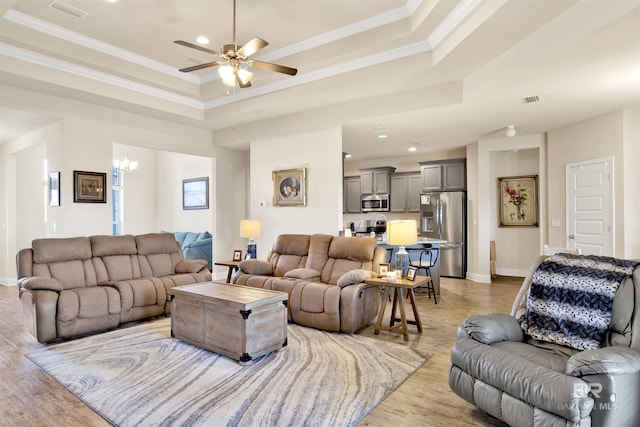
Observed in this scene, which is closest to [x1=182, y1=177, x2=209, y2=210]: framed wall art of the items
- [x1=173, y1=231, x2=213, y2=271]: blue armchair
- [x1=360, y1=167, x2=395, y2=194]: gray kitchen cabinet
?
[x1=173, y1=231, x2=213, y2=271]: blue armchair

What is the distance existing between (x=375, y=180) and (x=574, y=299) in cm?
648

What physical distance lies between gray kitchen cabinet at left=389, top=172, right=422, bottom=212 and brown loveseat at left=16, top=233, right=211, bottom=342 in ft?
15.7

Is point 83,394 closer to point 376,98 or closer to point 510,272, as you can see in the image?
point 376,98

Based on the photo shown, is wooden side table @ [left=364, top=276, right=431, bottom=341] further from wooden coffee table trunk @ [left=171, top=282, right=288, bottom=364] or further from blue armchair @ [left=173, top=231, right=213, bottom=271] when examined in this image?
blue armchair @ [left=173, top=231, right=213, bottom=271]

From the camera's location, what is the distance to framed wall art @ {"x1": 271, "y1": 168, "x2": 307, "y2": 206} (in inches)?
231

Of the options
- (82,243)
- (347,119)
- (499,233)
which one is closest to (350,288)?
(347,119)

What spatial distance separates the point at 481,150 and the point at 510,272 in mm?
2608

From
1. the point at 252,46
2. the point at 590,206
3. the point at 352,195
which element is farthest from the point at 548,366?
the point at 352,195

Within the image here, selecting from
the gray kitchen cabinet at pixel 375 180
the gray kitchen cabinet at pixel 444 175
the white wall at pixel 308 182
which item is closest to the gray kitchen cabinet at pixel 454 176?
the gray kitchen cabinet at pixel 444 175

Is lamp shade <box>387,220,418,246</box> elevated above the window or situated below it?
below

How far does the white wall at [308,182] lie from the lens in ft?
18.4

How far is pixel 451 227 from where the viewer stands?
7.25m

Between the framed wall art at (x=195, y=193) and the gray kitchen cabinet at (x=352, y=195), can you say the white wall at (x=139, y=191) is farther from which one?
the gray kitchen cabinet at (x=352, y=195)

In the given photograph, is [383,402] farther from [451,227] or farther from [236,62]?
[451,227]
